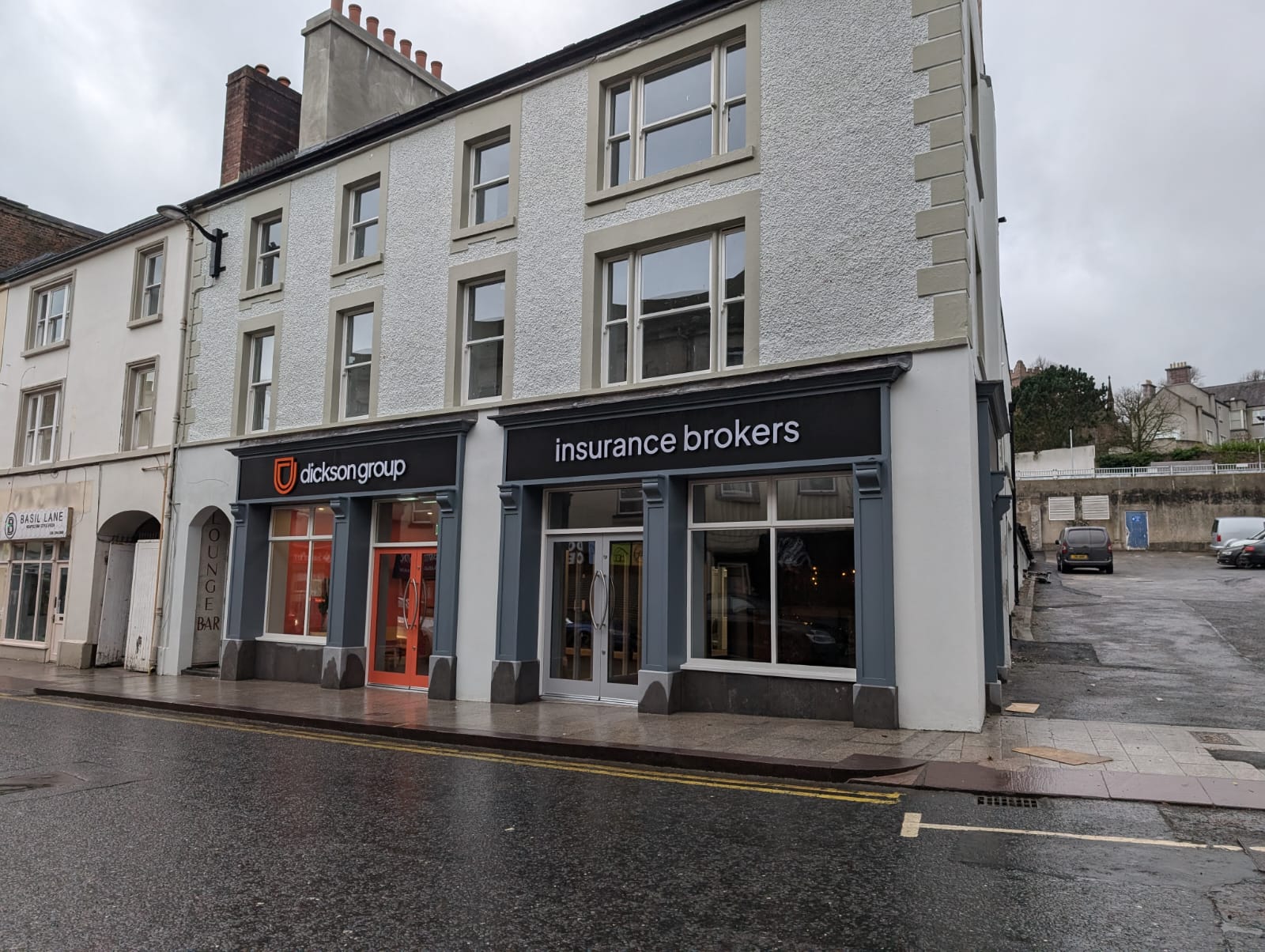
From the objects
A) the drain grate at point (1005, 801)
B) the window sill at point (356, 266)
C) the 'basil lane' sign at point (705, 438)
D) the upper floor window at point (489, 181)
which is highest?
the upper floor window at point (489, 181)

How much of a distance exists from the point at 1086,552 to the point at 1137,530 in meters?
14.1

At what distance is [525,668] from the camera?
510 inches

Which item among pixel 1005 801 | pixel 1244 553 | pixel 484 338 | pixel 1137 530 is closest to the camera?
pixel 1005 801

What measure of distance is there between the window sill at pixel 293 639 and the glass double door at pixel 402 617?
1282mm

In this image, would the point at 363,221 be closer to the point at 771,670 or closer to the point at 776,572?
the point at 776,572

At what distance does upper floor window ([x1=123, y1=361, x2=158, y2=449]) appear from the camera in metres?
19.4

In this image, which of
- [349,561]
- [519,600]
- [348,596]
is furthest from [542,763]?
[349,561]

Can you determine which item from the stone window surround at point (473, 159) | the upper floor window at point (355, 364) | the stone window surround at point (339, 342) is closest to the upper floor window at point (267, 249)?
the stone window surround at point (339, 342)

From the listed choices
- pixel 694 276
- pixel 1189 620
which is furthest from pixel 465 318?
Answer: pixel 1189 620

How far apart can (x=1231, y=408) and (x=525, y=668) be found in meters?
96.6

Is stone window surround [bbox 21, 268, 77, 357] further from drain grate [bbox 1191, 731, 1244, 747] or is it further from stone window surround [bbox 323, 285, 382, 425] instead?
drain grate [bbox 1191, 731, 1244, 747]

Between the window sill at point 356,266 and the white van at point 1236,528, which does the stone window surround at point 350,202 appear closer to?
the window sill at point 356,266

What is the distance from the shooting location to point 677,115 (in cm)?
1297

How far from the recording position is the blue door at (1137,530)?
147ft
